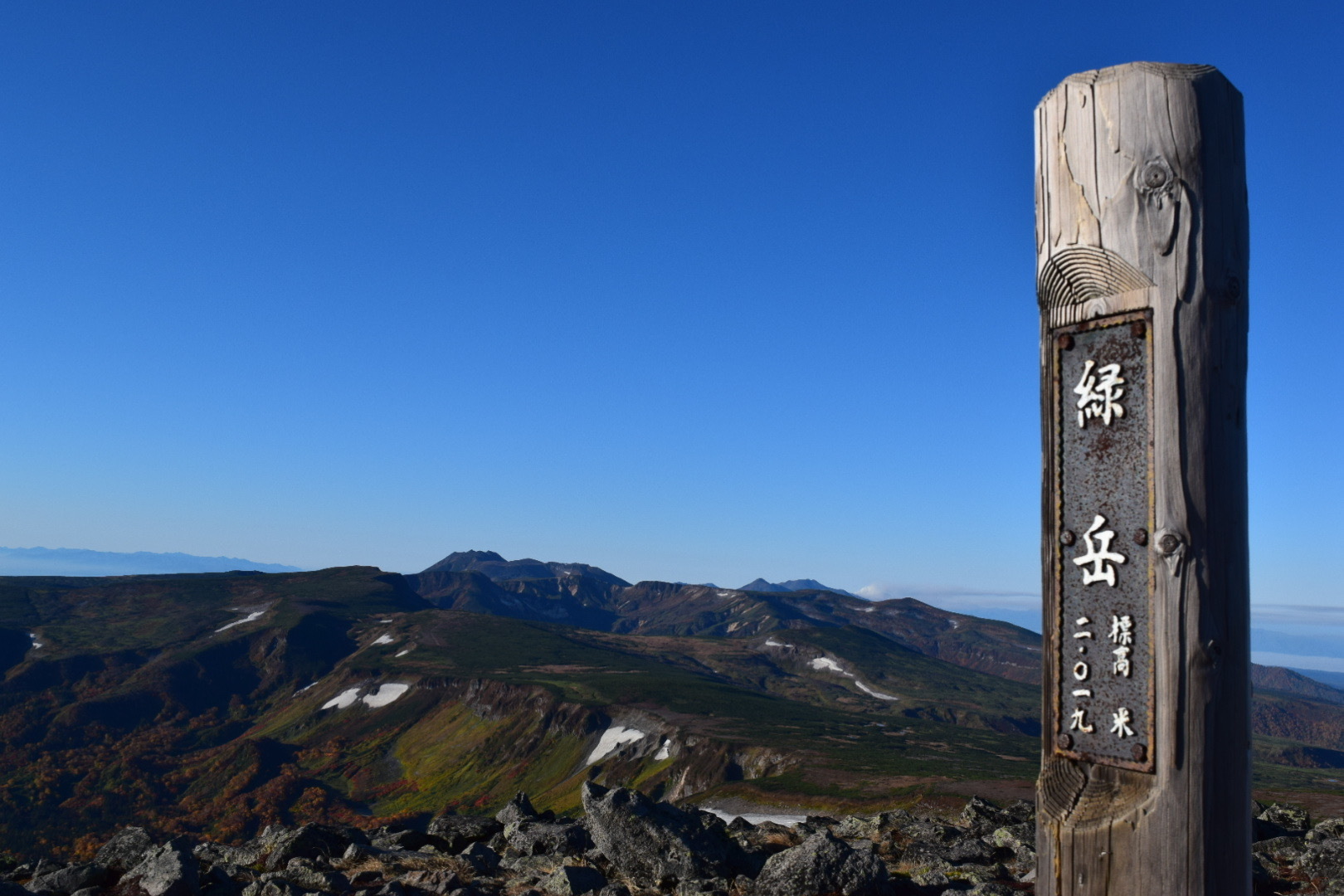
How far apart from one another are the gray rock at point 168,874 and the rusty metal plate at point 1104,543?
36.8 feet

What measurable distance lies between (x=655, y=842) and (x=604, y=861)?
1.00m

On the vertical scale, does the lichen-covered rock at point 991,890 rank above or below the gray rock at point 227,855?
above

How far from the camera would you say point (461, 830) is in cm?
1619

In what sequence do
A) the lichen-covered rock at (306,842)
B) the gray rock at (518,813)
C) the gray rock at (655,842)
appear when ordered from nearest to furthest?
the gray rock at (655,842) → the lichen-covered rock at (306,842) → the gray rock at (518,813)

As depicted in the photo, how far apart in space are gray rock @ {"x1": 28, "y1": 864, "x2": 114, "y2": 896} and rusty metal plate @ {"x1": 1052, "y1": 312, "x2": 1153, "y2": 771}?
13.4m

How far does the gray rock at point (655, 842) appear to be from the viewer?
12.5 meters

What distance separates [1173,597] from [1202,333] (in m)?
1.28

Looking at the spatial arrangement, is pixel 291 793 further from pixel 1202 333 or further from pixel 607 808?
pixel 1202 333

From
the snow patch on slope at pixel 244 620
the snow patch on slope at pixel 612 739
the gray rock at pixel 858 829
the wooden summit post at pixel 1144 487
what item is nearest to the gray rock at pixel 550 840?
the gray rock at pixel 858 829

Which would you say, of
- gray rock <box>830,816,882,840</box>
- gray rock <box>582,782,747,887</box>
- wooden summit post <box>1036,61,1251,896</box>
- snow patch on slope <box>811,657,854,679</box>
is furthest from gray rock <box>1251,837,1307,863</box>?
snow patch on slope <box>811,657,854,679</box>

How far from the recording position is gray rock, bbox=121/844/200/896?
11.4 m

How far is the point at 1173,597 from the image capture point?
4.43 metres

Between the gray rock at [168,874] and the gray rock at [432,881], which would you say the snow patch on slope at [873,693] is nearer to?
the gray rock at [432,881]

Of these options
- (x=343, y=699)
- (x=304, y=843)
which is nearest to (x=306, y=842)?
(x=304, y=843)
